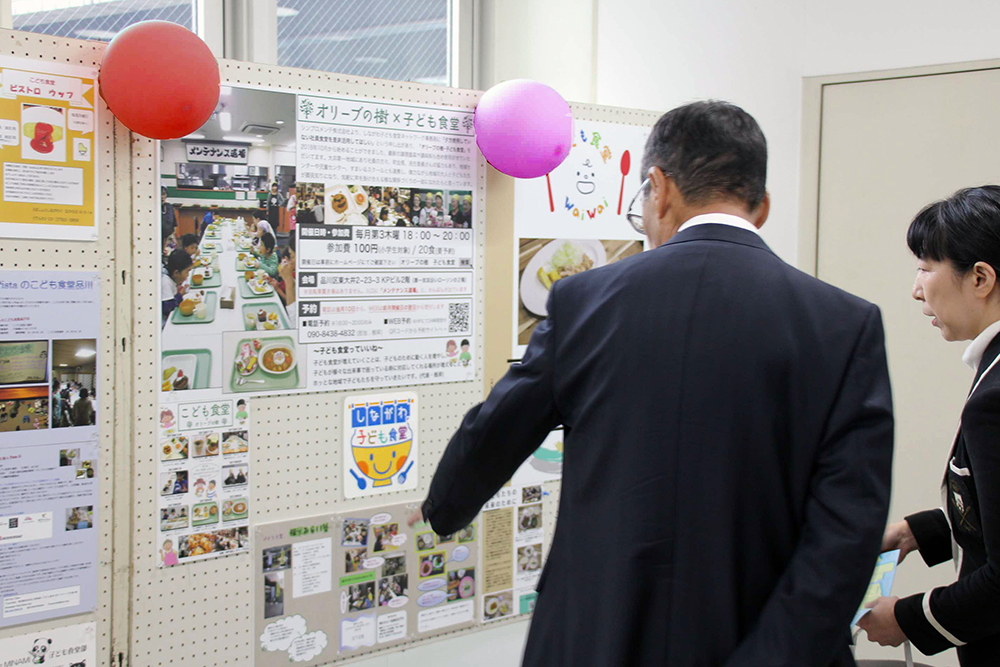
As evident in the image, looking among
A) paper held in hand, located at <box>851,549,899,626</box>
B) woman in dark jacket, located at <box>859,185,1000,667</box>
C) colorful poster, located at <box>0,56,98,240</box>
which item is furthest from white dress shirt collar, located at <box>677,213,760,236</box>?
colorful poster, located at <box>0,56,98,240</box>

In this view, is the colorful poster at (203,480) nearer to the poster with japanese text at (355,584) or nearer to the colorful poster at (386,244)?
the poster with japanese text at (355,584)

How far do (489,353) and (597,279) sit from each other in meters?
0.99

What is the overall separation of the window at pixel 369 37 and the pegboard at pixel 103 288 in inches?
49.1

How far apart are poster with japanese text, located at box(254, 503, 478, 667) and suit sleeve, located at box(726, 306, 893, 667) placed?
44.0 inches

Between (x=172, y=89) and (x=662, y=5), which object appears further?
(x=662, y=5)

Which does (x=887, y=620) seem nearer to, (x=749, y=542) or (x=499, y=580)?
(x=749, y=542)

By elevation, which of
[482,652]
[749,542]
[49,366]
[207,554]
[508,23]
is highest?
[508,23]

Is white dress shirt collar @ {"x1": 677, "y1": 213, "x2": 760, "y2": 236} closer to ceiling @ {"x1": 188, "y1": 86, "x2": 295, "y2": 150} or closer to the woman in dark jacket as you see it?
the woman in dark jacket

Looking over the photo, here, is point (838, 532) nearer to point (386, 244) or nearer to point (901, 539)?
point (901, 539)

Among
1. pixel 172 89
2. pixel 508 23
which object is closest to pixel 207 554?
pixel 172 89

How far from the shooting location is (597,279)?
3.80 ft

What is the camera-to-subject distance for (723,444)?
105 cm

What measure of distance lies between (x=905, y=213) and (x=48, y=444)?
2631 millimetres

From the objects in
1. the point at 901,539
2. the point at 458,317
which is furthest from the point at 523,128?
the point at 901,539
